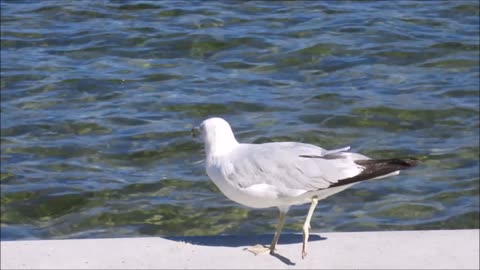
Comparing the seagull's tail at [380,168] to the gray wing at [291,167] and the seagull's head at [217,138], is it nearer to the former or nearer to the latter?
the gray wing at [291,167]

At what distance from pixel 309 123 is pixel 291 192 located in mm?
3880

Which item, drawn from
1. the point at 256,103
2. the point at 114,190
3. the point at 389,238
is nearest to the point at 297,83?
the point at 256,103

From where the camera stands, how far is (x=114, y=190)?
695 centimetres

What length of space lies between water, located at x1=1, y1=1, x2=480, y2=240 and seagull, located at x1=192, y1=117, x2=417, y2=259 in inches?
80.5

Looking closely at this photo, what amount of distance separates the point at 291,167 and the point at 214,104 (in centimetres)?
422

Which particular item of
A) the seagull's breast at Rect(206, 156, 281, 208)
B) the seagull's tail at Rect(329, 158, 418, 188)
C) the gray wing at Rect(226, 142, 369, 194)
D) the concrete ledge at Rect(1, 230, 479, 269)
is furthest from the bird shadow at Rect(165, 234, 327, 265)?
the seagull's tail at Rect(329, 158, 418, 188)

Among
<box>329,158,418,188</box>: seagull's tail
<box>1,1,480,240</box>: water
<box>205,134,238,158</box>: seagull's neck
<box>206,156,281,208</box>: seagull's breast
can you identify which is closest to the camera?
<box>329,158,418,188</box>: seagull's tail

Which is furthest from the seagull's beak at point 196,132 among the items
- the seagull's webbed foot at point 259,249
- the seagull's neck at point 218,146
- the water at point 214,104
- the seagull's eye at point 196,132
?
the water at point 214,104

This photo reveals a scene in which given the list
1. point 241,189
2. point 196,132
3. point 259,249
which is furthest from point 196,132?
point 259,249

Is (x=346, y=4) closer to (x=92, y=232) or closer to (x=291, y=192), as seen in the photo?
(x=92, y=232)

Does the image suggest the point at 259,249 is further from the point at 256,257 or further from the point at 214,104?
the point at 214,104

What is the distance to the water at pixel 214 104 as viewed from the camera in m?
6.68

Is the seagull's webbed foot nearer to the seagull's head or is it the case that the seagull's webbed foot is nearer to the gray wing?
the gray wing

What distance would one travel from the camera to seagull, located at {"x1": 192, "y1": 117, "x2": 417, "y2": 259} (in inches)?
162
